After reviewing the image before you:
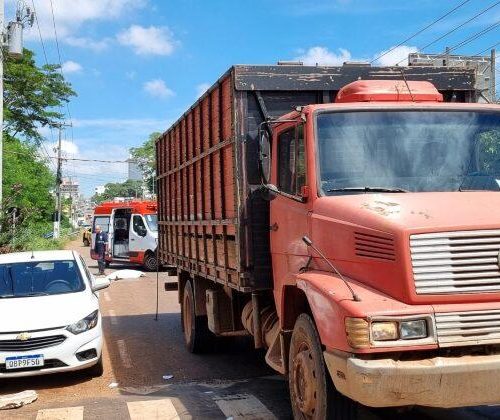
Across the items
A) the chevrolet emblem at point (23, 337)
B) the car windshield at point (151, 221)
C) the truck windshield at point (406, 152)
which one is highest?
the truck windshield at point (406, 152)

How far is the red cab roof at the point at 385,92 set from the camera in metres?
5.66

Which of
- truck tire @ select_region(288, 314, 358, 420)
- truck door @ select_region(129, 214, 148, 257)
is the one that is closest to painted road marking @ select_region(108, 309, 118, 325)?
truck tire @ select_region(288, 314, 358, 420)

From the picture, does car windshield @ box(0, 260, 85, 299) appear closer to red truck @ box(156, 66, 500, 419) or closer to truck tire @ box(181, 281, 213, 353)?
truck tire @ box(181, 281, 213, 353)

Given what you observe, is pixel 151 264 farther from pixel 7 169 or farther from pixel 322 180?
pixel 322 180

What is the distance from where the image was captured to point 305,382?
4.76m

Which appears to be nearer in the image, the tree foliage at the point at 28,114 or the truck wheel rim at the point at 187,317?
the truck wheel rim at the point at 187,317

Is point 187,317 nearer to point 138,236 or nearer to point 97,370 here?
point 97,370

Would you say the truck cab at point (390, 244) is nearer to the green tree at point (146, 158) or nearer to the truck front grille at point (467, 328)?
the truck front grille at point (467, 328)

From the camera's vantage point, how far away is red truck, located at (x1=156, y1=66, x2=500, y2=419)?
12.7 ft

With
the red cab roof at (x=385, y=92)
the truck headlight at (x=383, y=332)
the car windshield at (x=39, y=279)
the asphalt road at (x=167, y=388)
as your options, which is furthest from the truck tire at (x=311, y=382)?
the car windshield at (x=39, y=279)

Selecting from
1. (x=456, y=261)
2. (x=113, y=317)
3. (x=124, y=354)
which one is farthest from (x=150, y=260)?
(x=456, y=261)

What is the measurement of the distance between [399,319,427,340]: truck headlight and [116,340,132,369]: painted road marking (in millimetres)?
5488

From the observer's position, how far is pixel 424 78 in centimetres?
679

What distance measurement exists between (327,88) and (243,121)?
3.00ft
